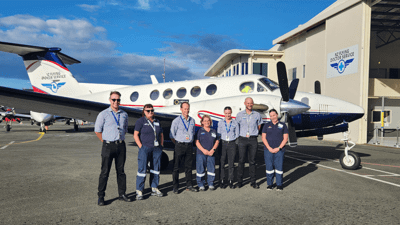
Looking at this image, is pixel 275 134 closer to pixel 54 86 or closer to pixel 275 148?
pixel 275 148

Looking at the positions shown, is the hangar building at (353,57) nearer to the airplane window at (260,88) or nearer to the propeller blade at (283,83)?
the airplane window at (260,88)

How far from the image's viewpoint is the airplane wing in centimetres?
646

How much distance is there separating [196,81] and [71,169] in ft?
16.6

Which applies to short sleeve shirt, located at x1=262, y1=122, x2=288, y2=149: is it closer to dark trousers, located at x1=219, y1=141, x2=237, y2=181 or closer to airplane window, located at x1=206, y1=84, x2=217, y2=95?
dark trousers, located at x1=219, y1=141, x2=237, y2=181

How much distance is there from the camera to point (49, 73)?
41.5 feet

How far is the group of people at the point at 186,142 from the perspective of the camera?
4707mm

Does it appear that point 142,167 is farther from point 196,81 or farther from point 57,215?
point 196,81

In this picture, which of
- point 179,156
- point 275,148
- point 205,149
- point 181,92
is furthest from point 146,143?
point 181,92

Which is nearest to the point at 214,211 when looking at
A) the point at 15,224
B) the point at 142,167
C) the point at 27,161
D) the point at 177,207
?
the point at 177,207

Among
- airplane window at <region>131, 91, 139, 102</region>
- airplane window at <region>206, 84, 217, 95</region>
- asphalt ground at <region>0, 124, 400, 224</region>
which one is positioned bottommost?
asphalt ground at <region>0, 124, 400, 224</region>

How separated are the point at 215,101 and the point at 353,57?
14615mm

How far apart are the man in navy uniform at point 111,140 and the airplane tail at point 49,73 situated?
943 cm

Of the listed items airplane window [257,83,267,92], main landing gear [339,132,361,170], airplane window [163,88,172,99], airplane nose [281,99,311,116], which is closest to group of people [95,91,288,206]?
airplane nose [281,99,311,116]

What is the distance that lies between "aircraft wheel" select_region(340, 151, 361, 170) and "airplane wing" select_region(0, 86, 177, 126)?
17.6ft
